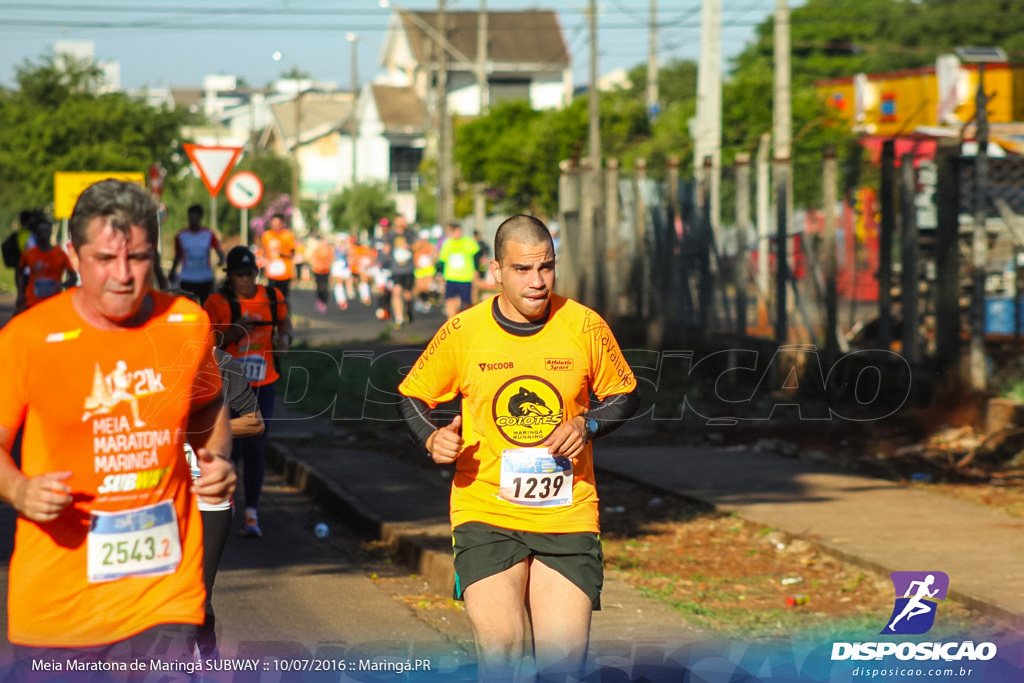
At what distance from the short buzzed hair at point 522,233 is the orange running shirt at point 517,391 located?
0.23 metres

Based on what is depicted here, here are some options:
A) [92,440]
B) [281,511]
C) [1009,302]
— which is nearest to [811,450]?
[1009,302]

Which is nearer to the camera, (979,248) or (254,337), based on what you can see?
(254,337)

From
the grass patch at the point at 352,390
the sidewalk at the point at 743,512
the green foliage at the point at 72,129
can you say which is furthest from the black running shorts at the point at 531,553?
the green foliage at the point at 72,129

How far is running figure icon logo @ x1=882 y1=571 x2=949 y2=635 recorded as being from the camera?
6.85 meters

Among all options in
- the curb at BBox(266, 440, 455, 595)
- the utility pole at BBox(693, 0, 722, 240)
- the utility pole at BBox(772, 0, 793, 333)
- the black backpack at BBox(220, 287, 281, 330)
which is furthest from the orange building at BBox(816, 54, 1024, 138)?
the black backpack at BBox(220, 287, 281, 330)

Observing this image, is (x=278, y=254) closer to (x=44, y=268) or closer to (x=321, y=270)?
(x=44, y=268)

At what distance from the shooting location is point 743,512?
377 inches

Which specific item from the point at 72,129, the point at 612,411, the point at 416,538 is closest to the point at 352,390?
the point at 416,538

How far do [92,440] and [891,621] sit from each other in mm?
4566

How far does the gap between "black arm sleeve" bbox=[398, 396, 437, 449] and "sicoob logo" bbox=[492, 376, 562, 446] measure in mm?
293

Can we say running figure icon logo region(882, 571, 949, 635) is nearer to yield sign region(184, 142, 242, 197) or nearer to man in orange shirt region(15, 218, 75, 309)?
yield sign region(184, 142, 242, 197)

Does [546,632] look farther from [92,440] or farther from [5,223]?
[5,223]

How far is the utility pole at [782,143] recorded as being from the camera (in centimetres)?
1569

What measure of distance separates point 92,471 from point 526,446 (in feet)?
5.59
